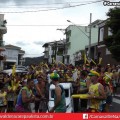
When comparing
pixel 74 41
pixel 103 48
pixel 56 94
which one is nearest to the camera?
pixel 56 94

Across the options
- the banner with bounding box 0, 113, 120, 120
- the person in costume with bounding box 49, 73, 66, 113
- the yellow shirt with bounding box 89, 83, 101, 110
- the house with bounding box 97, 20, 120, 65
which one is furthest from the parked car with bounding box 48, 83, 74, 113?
the house with bounding box 97, 20, 120, 65

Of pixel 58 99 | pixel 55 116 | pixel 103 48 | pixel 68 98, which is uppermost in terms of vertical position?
pixel 103 48

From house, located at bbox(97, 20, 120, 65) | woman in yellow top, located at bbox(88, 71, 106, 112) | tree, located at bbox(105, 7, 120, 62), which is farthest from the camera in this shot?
house, located at bbox(97, 20, 120, 65)

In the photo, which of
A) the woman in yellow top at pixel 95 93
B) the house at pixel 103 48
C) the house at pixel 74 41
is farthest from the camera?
the house at pixel 74 41

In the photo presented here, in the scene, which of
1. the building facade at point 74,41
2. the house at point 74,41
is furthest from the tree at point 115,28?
the building facade at point 74,41

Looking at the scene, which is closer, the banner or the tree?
the banner

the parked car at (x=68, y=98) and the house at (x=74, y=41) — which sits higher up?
the house at (x=74, y=41)

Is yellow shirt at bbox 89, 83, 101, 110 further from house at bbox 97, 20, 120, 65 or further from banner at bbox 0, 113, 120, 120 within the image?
house at bbox 97, 20, 120, 65

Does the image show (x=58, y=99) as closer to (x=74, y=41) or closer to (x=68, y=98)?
(x=68, y=98)

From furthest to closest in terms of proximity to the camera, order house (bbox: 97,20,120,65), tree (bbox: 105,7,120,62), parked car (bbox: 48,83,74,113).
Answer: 1. house (bbox: 97,20,120,65)
2. tree (bbox: 105,7,120,62)
3. parked car (bbox: 48,83,74,113)

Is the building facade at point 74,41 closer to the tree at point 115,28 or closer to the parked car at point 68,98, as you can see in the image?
the tree at point 115,28

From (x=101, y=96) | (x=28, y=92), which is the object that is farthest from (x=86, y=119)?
(x=28, y=92)

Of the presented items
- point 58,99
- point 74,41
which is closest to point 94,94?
point 58,99

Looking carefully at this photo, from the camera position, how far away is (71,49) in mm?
85312
